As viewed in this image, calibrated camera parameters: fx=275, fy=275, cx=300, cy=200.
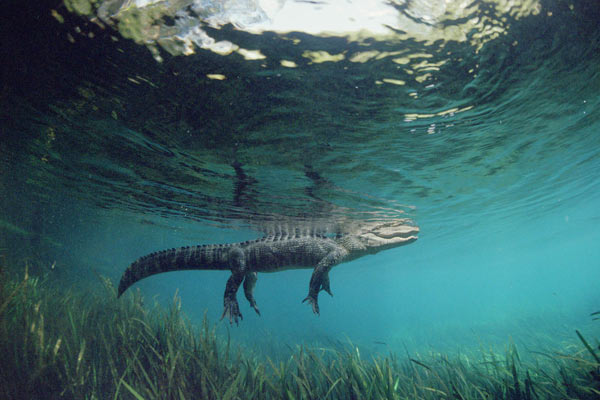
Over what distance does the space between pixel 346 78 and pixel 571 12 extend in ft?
12.7

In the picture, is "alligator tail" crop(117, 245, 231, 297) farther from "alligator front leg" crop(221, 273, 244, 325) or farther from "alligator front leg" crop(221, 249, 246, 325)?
"alligator front leg" crop(221, 273, 244, 325)

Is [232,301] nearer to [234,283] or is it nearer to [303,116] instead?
[234,283]

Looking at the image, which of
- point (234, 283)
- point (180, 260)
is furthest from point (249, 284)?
point (180, 260)

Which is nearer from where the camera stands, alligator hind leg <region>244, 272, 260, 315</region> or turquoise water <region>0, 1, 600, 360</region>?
turquoise water <region>0, 1, 600, 360</region>

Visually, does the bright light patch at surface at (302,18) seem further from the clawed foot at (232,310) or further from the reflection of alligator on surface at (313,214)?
the clawed foot at (232,310)

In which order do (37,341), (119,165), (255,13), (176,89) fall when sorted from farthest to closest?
(119,165) < (176,89) < (37,341) < (255,13)

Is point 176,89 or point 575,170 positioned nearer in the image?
point 176,89

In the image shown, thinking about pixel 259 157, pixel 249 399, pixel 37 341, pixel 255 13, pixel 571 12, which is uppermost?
pixel 571 12

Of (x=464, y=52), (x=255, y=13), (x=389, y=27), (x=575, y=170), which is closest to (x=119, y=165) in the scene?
(x=255, y=13)

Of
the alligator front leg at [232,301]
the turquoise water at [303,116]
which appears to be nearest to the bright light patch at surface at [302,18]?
the turquoise water at [303,116]

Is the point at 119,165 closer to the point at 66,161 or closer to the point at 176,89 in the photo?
the point at 66,161

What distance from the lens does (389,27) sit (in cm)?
447

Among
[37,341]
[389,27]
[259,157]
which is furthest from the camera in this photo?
[259,157]

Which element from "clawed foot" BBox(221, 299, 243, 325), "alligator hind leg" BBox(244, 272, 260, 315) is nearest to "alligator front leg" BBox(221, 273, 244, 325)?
"clawed foot" BBox(221, 299, 243, 325)
